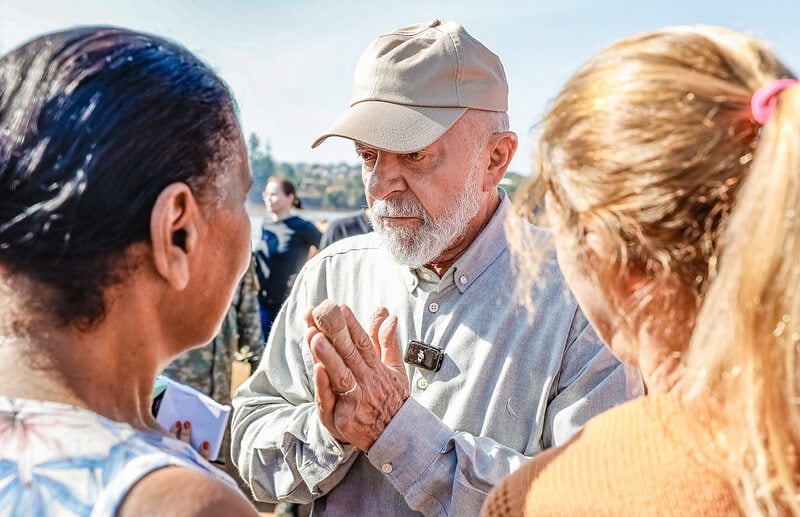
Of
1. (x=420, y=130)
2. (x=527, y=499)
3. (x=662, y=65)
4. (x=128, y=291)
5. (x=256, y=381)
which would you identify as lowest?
(x=256, y=381)

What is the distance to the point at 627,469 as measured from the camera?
3.30 feet

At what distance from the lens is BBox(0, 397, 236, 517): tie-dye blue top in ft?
2.56

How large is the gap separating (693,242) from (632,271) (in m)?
0.11

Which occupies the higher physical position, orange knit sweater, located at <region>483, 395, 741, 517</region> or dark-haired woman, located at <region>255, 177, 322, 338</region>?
orange knit sweater, located at <region>483, 395, 741, 517</region>

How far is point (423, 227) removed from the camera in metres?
2.20

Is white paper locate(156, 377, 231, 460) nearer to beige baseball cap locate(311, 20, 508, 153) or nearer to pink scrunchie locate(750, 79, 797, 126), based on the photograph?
beige baseball cap locate(311, 20, 508, 153)

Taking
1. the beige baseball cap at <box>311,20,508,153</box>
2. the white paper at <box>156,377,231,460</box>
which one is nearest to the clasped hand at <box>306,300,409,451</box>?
the white paper at <box>156,377,231,460</box>

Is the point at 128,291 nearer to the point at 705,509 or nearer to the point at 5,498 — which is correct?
the point at 5,498

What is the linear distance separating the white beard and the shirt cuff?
539 mm

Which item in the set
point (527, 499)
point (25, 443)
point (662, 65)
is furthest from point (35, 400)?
point (662, 65)

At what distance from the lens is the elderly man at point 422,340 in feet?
5.85

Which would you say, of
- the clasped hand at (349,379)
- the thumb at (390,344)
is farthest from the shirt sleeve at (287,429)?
the thumb at (390,344)

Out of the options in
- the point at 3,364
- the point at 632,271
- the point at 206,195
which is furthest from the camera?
the point at 632,271

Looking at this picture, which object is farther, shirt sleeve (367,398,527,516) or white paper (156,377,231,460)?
shirt sleeve (367,398,527,516)
